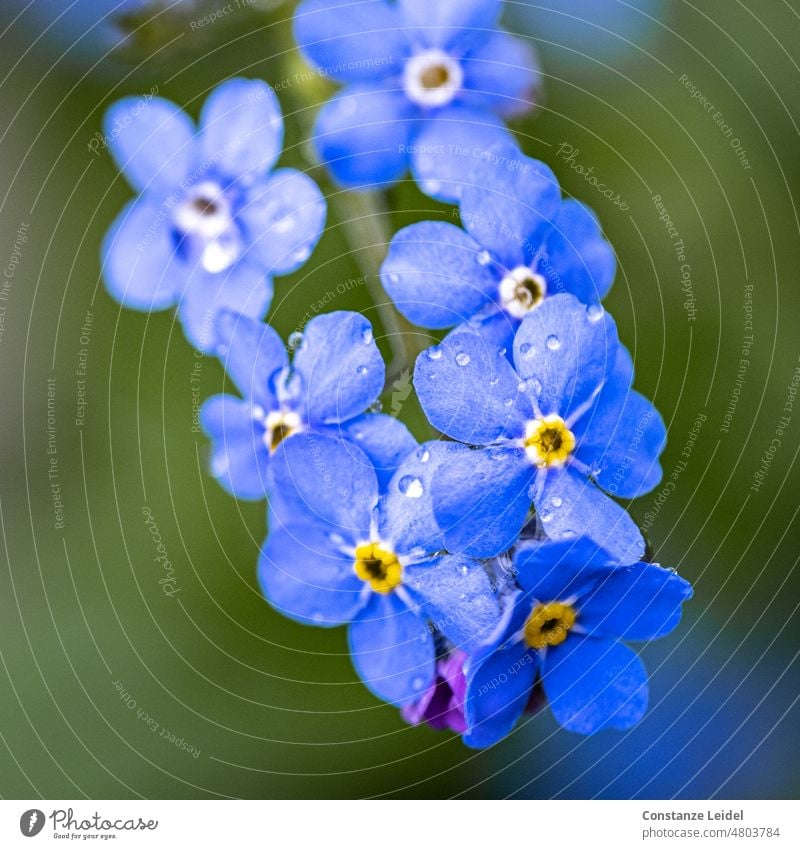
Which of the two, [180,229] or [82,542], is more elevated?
[180,229]

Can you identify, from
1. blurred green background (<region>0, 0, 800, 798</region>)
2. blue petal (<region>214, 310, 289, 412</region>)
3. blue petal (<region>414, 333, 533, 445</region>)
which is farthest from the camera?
blurred green background (<region>0, 0, 800, 798</region>)

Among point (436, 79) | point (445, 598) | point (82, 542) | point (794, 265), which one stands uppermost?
point (436, 79)

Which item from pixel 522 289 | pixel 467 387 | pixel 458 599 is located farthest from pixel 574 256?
pixel 458 599

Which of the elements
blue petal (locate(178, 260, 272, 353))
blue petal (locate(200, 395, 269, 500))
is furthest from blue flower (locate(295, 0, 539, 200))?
blue petal (locate(200, 395, 269, 500))

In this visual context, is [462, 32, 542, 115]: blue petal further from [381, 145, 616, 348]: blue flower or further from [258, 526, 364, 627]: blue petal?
[258, 526, 364, 627]: blue petal
